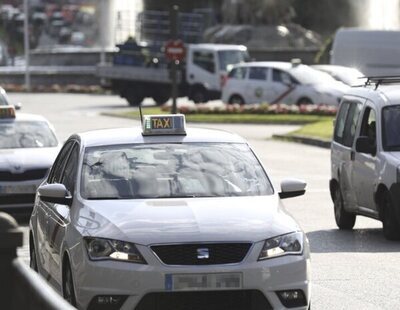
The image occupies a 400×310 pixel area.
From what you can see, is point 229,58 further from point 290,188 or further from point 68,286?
point 68,286

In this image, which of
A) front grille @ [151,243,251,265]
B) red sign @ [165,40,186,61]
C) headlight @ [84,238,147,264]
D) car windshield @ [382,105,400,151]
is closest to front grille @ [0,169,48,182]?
car windshield @ [382,105,400,151]

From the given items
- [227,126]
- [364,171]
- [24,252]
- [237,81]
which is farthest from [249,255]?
[237,81]

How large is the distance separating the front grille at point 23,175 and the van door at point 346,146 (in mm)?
3538

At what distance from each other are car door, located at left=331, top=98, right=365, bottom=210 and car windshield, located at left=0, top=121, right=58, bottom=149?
4146mm

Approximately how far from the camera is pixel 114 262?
9.36 m

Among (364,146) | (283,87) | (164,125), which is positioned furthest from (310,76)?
(164,125)

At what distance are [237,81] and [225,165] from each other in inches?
1461

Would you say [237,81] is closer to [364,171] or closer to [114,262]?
[364,171]

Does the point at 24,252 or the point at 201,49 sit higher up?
the point at 24,252

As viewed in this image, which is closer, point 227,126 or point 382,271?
point 382,271

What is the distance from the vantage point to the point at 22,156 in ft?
62.0

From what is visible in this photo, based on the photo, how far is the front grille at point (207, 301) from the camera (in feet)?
30.4

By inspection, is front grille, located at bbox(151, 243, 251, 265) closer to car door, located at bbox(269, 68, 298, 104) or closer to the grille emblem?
the grille emblem

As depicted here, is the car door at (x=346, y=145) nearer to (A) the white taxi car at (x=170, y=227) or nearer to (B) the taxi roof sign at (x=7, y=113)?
(B) the taxi roof sign at (x=7, y=113)
